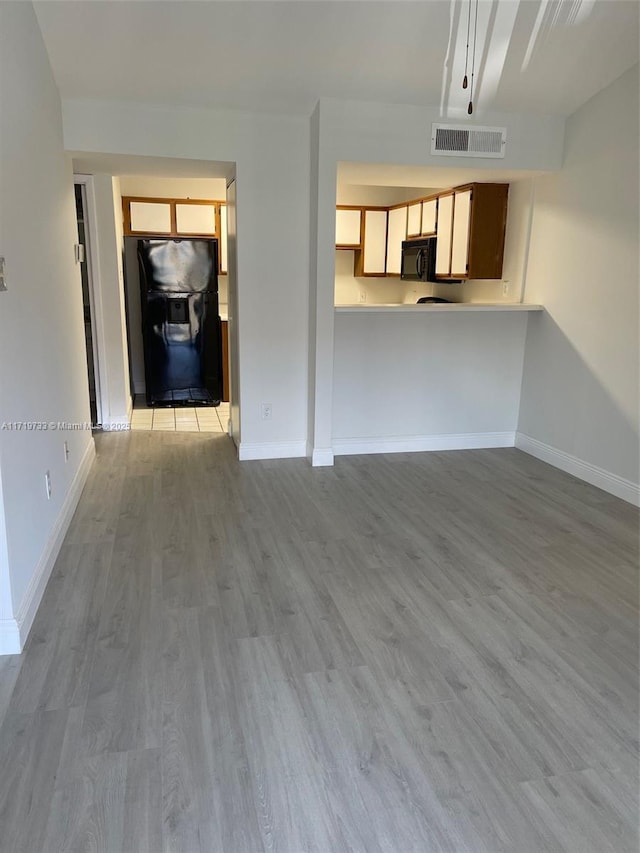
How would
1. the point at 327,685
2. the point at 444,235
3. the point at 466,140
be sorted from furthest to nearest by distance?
the point at 444,235 < the point at 466,140 < the point at 327,685

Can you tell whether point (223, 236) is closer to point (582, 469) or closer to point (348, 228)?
point (348, 228)

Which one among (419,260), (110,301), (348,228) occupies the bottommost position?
(110,301)

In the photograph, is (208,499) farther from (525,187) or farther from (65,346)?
(525,187)

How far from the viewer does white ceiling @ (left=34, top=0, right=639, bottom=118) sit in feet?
9.73

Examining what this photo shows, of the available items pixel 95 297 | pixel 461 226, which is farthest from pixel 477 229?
pixel 95 297

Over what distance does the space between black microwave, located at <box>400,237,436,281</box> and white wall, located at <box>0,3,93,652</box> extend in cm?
289

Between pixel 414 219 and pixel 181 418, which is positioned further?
pixel 181 418

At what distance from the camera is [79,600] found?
2.49 m

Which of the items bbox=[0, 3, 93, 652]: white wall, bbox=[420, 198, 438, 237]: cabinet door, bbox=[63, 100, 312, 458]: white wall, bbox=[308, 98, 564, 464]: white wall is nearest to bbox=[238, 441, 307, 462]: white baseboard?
bbox=[63, 100, 312, 458]: white wall

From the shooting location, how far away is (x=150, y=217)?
6082 millimetres

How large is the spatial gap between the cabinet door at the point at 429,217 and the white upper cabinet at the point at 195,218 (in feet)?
7.23

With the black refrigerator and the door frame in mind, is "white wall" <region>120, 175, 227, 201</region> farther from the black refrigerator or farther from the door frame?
the door frame

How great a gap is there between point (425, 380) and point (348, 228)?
232 centimetres

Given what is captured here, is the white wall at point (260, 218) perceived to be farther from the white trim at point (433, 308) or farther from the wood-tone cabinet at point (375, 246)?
the wood-tone cabinet at point (375, 246)
